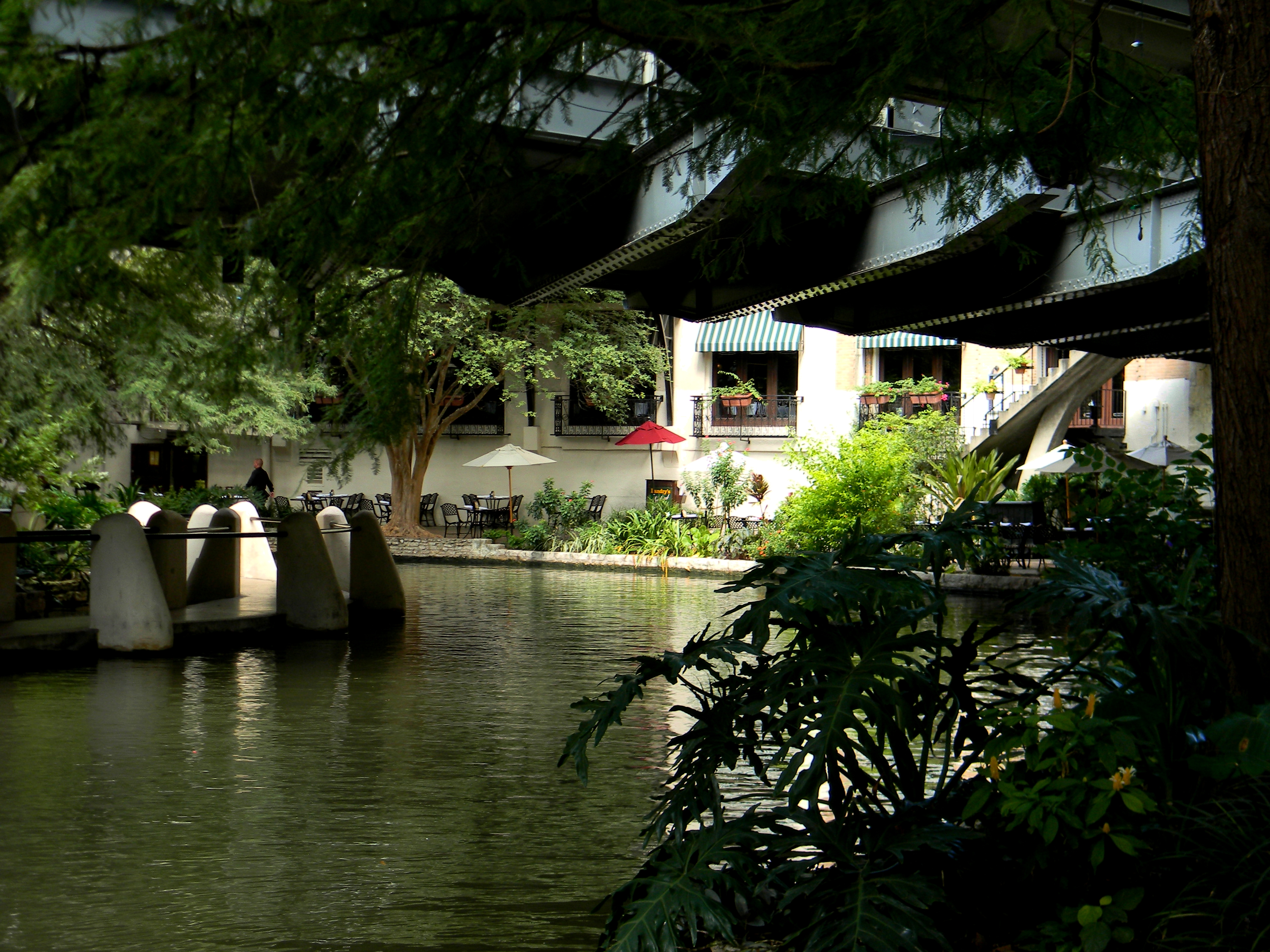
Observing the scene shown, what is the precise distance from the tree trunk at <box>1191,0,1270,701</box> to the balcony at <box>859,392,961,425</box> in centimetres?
2972

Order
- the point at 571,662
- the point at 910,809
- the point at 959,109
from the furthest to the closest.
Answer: the point at 571,662, the point at 959,109, the point at 910,809

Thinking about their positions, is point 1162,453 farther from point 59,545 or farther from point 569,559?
point 59,545

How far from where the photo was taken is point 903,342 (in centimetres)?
3431

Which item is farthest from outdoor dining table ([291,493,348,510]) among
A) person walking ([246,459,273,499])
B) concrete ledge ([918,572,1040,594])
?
concrete ledge ([918,572,1040,594])

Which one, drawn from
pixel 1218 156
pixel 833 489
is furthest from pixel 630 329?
pixel 1218 156

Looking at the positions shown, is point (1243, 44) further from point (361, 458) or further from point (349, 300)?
point (361, 458)

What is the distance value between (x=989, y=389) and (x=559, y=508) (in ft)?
38.9

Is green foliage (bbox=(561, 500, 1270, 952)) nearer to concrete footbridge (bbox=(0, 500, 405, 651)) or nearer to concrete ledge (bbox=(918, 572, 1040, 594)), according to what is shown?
concrete footbridge (bbox=(0, 500, 405, 651))

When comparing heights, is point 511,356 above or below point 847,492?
above

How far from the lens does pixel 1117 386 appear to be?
3538 cm

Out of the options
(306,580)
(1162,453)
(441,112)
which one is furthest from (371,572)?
(1162,453)

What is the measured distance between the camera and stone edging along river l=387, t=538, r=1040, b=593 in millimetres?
23312

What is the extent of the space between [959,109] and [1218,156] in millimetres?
1801

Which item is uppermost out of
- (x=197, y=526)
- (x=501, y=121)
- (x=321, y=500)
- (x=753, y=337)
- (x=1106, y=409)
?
(x=753, y=337)
